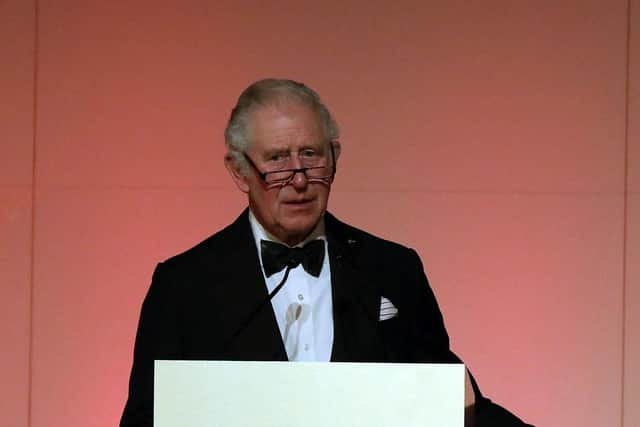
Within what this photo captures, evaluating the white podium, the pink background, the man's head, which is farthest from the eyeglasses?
the pink background

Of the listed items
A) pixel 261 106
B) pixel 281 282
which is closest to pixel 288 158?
pixel 261 106

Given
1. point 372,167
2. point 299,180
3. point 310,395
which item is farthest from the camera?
point 372,167

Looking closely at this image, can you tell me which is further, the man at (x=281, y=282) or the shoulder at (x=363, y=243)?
the shoulder at (x=363, y=243)

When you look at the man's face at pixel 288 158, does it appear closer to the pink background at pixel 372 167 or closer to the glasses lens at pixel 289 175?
the glasses lens at pixel 289 175

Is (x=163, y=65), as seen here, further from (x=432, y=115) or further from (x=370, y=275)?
(x=370, y=275)

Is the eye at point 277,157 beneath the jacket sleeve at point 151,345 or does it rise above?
above

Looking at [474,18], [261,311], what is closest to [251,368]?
[261,311]

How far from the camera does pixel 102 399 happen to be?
2.73 meters

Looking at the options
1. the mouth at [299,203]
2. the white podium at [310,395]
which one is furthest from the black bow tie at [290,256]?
the white podium at [310,395]

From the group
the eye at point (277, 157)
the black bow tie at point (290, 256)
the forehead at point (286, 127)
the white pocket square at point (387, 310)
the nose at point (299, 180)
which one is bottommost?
the white pocket square at point (387, 310)

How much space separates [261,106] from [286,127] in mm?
75

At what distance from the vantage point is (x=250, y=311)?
1786mm

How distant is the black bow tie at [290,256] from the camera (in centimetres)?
182

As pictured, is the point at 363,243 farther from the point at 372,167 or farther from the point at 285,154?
the point at 372,167
